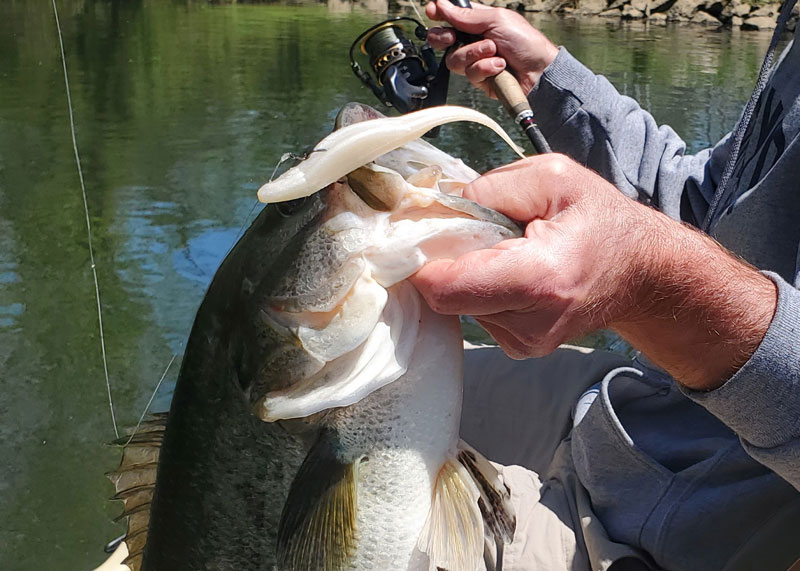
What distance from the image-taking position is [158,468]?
1.70 m

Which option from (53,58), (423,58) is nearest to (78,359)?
(423,58)

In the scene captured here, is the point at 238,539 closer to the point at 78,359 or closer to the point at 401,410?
the point at 401,410

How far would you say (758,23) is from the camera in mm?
30969

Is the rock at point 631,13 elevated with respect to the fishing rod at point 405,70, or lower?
lower

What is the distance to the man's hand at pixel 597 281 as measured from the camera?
1318 millimetres

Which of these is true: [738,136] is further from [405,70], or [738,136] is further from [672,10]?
[672,10]

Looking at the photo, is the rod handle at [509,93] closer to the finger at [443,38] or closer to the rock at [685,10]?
the finger at [443,38]

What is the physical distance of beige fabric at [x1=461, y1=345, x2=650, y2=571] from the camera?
2121mm

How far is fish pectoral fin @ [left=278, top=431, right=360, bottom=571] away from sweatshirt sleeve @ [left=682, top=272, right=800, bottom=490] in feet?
2.51

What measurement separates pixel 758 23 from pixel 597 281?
33.8 meters

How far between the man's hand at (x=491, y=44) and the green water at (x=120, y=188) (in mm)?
2194

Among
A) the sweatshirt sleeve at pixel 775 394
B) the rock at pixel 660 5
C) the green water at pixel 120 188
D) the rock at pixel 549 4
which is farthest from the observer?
the rock at pixel 549 4

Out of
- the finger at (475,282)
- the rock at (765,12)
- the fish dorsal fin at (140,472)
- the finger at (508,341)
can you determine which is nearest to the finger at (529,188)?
the finger at (475,282)

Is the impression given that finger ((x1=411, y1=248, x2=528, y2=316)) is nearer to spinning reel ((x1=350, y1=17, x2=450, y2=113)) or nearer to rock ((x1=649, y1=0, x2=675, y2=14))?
spinning reel ((x1=350, y1=17, x2=450, y2=113))
